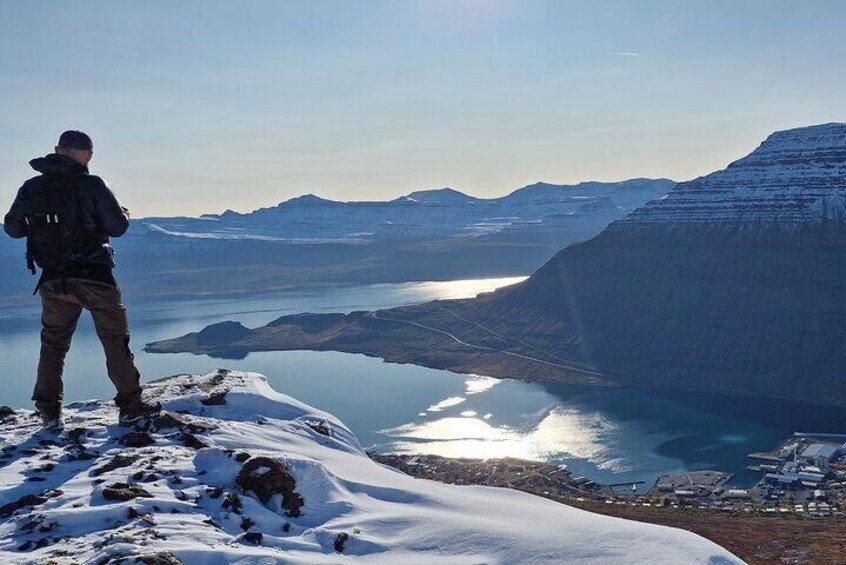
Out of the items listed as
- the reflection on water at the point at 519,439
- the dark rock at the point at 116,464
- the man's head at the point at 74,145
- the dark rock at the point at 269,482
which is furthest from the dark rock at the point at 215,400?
the reflection on water at the point at 519,439

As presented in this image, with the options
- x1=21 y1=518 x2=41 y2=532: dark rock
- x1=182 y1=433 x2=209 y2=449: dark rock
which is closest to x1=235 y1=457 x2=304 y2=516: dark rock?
A: x1=182 y1=433 x2=209 y2=449: dark rock

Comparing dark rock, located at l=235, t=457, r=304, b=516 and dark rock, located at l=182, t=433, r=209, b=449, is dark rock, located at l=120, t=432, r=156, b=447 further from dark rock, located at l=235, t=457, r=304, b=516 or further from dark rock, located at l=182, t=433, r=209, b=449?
dark rock, located at l=235, t=457, r=304, b=516

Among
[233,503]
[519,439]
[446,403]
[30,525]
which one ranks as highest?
[30,525]

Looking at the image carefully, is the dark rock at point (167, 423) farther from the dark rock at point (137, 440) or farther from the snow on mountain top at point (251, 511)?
the dark rock at point (137, 440)

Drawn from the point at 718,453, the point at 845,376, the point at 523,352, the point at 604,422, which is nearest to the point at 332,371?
the point at 523,352

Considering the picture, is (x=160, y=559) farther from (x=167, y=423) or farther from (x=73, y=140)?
(x=73, y=140)

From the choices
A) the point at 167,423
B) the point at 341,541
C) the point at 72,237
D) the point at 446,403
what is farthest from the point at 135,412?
the point at 446,403

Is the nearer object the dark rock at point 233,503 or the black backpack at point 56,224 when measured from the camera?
the dark rock at point 233,503
